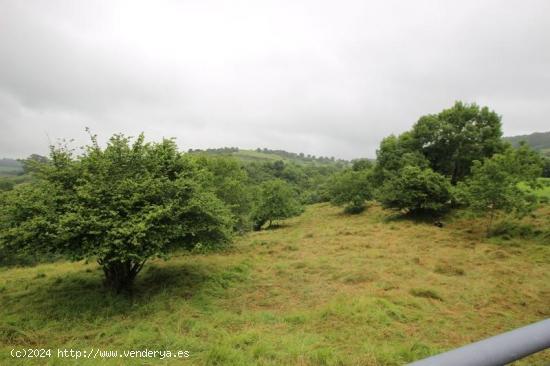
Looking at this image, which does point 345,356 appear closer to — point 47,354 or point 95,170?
point 47,354

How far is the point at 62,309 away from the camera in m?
10.3

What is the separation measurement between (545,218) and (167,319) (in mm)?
23507

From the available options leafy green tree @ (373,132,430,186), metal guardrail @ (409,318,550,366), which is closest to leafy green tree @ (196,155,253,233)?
leafy green tree @ (373,132,430,186)

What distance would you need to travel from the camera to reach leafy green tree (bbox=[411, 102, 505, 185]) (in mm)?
27969

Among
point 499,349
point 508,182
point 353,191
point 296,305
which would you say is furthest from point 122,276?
point 353,191

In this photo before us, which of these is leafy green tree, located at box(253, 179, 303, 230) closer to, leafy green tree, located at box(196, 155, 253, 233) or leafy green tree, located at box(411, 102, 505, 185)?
leafy green tree, located at box(196, 155, 253, 233)

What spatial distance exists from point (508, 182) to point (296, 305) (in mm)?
15887

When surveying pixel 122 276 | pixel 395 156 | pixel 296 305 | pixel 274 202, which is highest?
pixel 395 156

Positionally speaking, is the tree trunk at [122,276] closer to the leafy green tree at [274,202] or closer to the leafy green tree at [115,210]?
the leafy green tree at [115,210]

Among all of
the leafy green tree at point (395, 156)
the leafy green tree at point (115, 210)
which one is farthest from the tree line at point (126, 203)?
the leafy green tree at point (395, 156)

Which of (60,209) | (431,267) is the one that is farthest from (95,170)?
(431,267)

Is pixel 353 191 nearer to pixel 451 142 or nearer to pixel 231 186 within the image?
pixel 451 142

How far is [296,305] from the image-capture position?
1032cm

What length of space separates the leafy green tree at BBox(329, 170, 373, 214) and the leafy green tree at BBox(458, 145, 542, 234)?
1513cm
